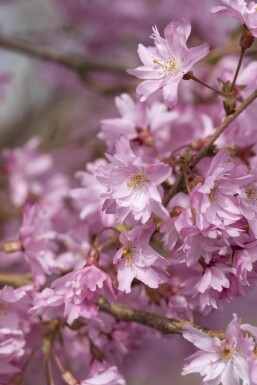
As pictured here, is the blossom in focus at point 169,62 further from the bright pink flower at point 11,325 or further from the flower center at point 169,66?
the bright pink flower at point 11,325

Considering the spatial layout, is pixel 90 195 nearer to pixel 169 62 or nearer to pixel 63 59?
pixel 169 62

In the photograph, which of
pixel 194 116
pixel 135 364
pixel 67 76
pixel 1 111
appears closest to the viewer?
pixel 194 116

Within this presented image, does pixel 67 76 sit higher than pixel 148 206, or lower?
lower

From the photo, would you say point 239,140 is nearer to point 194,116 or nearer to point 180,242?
point 180,242

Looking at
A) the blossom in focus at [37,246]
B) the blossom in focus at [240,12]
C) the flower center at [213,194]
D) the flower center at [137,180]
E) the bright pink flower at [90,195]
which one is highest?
the blossom in focus at [240,12]

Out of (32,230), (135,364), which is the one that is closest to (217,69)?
(32,230)

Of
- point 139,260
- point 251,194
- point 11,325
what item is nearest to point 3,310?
point 11,325

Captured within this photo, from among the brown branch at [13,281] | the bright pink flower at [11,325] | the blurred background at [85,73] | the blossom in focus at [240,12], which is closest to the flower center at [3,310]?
the bright pink flower at [11,325]
